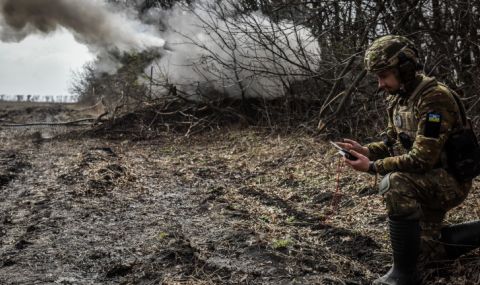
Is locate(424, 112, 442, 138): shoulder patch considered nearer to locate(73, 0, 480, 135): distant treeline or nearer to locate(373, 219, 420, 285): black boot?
locate(373, 219, 420, 285): black boot

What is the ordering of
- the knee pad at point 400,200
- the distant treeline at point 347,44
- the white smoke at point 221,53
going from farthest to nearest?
the white smoke at point 221,53 → the distant treeline at point 347,44 → the knee pad at point 400,200

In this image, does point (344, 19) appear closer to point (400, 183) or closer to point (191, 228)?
point (191, 228)

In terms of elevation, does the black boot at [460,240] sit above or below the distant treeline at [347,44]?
below

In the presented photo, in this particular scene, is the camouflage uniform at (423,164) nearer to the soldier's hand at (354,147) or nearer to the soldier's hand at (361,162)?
the soldier's hand at (361,162)

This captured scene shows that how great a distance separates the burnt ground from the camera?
4.01 metres

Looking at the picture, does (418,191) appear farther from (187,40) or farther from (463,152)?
(187,40)

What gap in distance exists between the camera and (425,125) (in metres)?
3.29

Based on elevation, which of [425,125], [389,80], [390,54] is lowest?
[425,125]

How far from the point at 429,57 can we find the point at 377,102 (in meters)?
1.11

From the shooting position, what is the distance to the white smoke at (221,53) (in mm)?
11289

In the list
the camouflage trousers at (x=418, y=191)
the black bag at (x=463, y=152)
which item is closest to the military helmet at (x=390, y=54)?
the black bag at (x=463, y=152)

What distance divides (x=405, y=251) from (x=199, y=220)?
2.69 m

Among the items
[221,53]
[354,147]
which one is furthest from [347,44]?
[354,147]

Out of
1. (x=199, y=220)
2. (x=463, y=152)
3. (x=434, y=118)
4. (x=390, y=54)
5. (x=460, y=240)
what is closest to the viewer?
(x=434, y=118)
